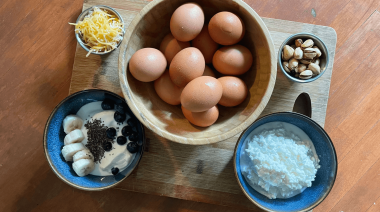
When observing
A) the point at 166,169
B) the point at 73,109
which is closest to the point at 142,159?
the point at 166,169

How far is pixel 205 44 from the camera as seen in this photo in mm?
645

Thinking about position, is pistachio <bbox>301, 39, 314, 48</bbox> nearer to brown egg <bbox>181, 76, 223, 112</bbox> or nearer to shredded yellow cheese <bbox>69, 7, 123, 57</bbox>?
brown egg <bbox>181, 76, 223, 112</bbox>

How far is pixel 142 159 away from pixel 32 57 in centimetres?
61

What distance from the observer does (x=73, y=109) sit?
2.41ft

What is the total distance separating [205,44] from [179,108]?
0.60ft

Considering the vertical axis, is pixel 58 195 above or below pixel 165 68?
below

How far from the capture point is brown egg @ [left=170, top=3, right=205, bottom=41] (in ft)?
1.92

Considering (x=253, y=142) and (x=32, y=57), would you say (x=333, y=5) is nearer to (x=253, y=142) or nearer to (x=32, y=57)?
(x=253, y=142)

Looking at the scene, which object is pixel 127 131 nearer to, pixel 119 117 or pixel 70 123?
pixel 119 117

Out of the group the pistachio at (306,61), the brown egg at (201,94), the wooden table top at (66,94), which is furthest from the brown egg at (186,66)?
the wooden table top at (66,94)

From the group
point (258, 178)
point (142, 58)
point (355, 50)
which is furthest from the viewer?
point (355, 50)

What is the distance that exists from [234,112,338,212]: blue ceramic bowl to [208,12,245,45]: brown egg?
0.73ft

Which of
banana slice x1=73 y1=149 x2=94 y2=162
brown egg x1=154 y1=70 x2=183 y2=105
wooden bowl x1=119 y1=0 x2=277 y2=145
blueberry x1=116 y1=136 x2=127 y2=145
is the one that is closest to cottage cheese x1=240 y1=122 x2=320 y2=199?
wooden bowl x1=119 y1=0 x2=277 y2=145

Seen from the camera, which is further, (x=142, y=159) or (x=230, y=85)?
(x=142, y=159)
